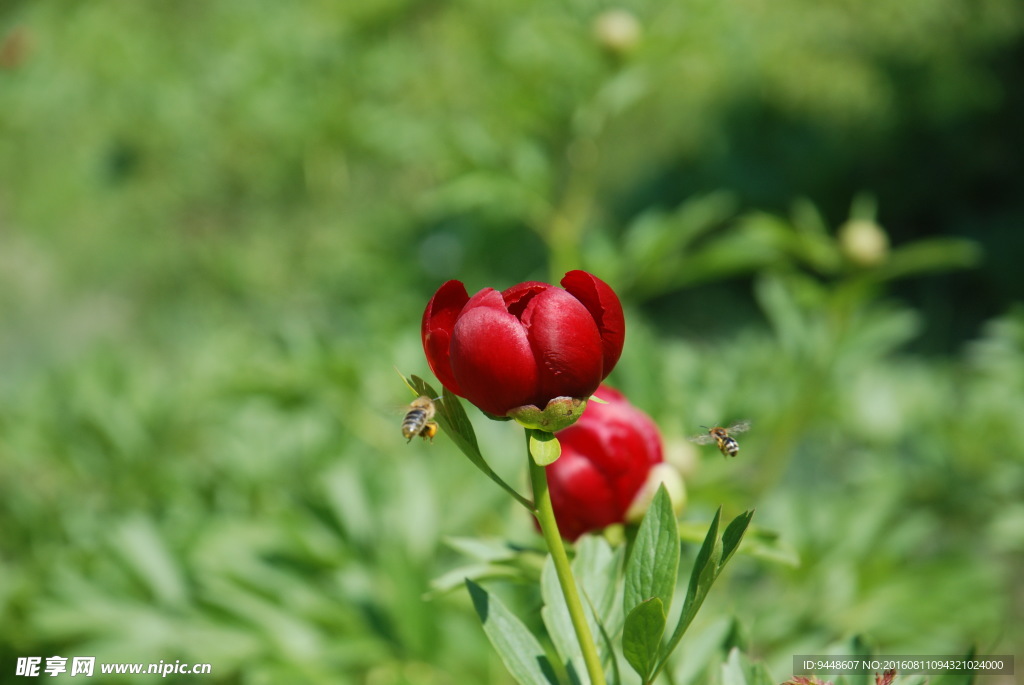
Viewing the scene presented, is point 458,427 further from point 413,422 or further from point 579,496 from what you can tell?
point 579,496

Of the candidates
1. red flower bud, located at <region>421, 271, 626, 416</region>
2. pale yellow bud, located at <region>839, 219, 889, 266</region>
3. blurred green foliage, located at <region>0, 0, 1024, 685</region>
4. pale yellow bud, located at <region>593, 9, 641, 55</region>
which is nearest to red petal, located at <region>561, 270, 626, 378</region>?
red flower bud, located at <region>421, 271, 626, 416</region>

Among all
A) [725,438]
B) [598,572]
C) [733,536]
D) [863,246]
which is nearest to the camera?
[733,536]

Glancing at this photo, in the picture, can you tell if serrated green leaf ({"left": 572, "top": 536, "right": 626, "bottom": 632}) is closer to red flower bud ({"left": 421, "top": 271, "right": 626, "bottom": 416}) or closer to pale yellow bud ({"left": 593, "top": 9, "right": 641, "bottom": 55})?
red flower bud ({"left": 421, "top": 271, "right": 626, "bottom": 416})

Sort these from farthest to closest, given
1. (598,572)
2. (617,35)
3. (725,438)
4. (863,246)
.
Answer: (617,35) → (863,246) → (725,438) → (598,572)

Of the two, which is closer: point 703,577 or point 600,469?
point 703,577

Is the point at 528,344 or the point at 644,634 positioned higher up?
the point at 528,344

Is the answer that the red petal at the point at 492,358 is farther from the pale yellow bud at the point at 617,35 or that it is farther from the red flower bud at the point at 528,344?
the pale yellow bud at the point at 617,35

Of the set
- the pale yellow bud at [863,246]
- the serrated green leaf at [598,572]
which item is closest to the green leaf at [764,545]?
the serrated green leaf at [598,572]

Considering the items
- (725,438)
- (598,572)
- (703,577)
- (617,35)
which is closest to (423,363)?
(617,35)
